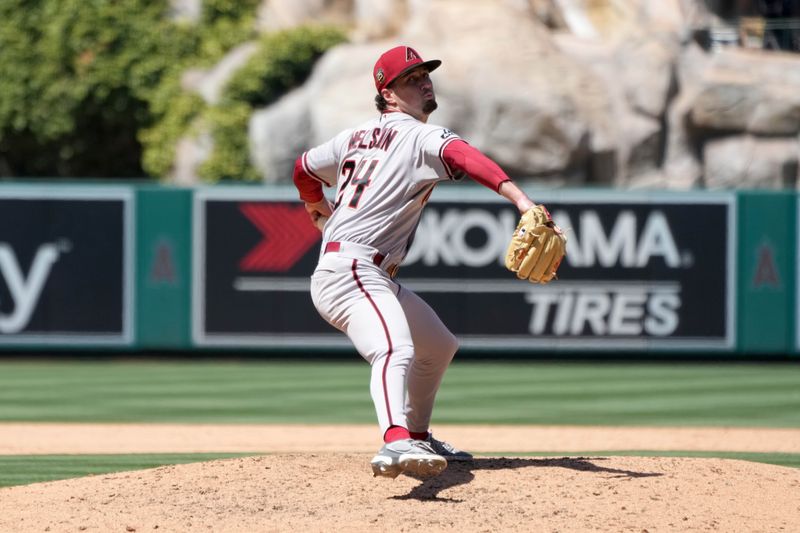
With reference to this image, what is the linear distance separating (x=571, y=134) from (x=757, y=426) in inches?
379

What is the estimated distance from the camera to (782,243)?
14867 mm

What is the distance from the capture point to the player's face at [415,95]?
5.64 meters

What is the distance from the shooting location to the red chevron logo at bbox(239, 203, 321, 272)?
1476 centimetres

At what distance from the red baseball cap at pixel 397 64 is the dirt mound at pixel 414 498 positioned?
1.69m

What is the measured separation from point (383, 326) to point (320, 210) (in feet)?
3.56

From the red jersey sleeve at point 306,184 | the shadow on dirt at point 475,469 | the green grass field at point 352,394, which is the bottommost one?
the green grass field at point 352,394

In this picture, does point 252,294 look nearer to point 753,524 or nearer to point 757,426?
point 757,426

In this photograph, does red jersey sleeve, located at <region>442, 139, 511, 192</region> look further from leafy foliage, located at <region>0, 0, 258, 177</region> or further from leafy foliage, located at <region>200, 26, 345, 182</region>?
leafy foliage, located at <region>0, 0, 258, 177</region>

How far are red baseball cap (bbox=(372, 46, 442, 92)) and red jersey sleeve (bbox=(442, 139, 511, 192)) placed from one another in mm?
431

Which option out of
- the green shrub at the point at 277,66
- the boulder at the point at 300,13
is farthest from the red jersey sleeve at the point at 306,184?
the boulder at the point at 300,13

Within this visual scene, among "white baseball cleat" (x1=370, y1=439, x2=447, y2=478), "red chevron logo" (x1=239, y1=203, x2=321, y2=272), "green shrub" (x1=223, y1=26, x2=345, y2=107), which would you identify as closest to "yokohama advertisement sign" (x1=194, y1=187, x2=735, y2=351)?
"red chevron logo" (x1=239, y1=203, x2=321, y2=272)

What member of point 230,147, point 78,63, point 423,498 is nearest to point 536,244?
point 423,498

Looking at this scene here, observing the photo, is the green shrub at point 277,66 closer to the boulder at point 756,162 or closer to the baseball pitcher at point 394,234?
the boulder at point 756,162

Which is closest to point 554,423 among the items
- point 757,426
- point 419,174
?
point 757,426
